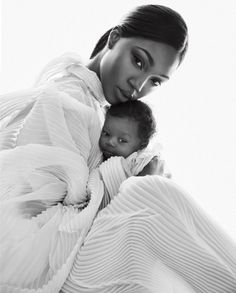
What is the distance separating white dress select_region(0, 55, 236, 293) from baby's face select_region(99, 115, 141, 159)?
0.17m

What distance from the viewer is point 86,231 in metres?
0.94

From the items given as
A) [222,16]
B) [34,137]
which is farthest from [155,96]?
[34,137]

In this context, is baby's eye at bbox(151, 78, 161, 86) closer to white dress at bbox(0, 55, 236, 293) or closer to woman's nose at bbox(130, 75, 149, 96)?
woman's nose at bbox(130, 75, 149, 96)

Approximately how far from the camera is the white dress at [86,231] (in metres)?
0.87

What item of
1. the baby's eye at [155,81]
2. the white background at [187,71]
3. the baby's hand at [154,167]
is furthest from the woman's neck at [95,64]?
the white background at [187,71]

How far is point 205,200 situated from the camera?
2.02 m

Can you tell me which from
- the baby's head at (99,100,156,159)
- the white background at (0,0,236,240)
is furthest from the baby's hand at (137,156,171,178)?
the white background at (0,0,236,240)

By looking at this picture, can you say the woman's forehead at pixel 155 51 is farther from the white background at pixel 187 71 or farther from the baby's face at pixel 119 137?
the white background at pixel 187 71

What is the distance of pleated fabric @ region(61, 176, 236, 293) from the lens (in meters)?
0.87

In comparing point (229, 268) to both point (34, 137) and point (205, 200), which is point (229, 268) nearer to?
point (34, 137)

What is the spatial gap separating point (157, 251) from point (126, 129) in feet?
1.35

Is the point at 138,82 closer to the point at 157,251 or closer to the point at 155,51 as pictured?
the point at 155,51

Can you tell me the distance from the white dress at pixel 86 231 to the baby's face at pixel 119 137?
0.17 metres

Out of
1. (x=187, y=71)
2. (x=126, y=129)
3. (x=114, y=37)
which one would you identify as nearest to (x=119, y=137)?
(x=126, y=129)
